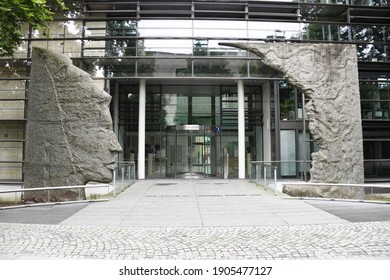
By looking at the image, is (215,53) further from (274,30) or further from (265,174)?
(265,174)

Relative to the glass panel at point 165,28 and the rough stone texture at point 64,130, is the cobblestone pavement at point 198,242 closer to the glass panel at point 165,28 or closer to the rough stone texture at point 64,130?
the rough stone texture at point 64,130

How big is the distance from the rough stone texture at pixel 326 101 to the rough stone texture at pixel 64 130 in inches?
214

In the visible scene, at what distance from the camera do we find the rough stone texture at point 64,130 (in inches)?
388

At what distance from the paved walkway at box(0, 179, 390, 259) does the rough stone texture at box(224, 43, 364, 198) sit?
2.37 meters

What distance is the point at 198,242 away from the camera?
17.5 ft

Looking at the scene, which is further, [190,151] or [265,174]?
[190,151]

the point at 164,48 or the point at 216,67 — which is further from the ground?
the point at 164,48

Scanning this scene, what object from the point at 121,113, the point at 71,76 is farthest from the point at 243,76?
the point at 71,76

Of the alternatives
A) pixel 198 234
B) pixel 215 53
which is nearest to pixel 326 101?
pixel 198 234

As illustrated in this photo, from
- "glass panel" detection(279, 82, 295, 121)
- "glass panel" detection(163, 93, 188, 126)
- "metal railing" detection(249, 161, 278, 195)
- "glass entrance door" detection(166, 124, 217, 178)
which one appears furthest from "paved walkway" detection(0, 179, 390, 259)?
"glass panel" detection(163, 93, 188, 126)

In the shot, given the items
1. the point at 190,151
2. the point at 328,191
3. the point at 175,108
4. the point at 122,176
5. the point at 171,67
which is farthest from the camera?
the point at 175,108

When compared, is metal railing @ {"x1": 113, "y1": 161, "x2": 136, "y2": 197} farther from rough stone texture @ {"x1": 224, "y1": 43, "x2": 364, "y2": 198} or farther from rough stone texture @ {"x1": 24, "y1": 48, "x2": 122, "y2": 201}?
rough stone texture @ {"x1": 224, "y1": 43, "x2": 364, "y2": 198}

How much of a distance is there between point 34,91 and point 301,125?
14.4 meters

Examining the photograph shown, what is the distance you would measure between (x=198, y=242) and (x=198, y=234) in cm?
54
